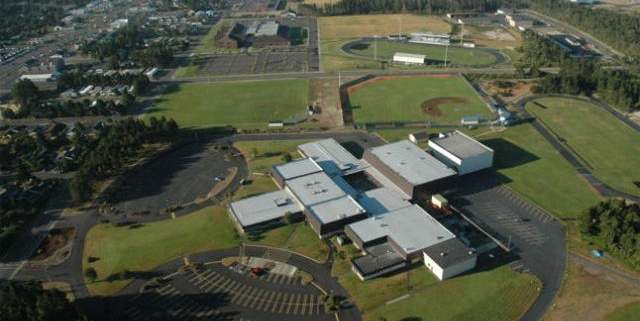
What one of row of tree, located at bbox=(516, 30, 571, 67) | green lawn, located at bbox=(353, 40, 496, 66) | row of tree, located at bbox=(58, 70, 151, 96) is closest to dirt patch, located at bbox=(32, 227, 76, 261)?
row of tree, located at bbox=(58, 70, 151, 96)

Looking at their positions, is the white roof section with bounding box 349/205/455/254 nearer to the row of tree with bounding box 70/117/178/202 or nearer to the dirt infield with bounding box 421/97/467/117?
the dirt infield with bounding box 421/97/467/117

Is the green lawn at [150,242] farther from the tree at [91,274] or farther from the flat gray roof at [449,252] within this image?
the flat gray roof at [449,252]

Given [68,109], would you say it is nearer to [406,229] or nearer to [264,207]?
[264,207]

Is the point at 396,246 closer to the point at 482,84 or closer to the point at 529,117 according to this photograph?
the point at 529,117

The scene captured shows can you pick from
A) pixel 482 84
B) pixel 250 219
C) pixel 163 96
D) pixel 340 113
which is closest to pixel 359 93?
pixel 340 113

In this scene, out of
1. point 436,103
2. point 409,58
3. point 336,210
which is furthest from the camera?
point 409,58

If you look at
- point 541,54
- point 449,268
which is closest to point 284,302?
point 449,268
